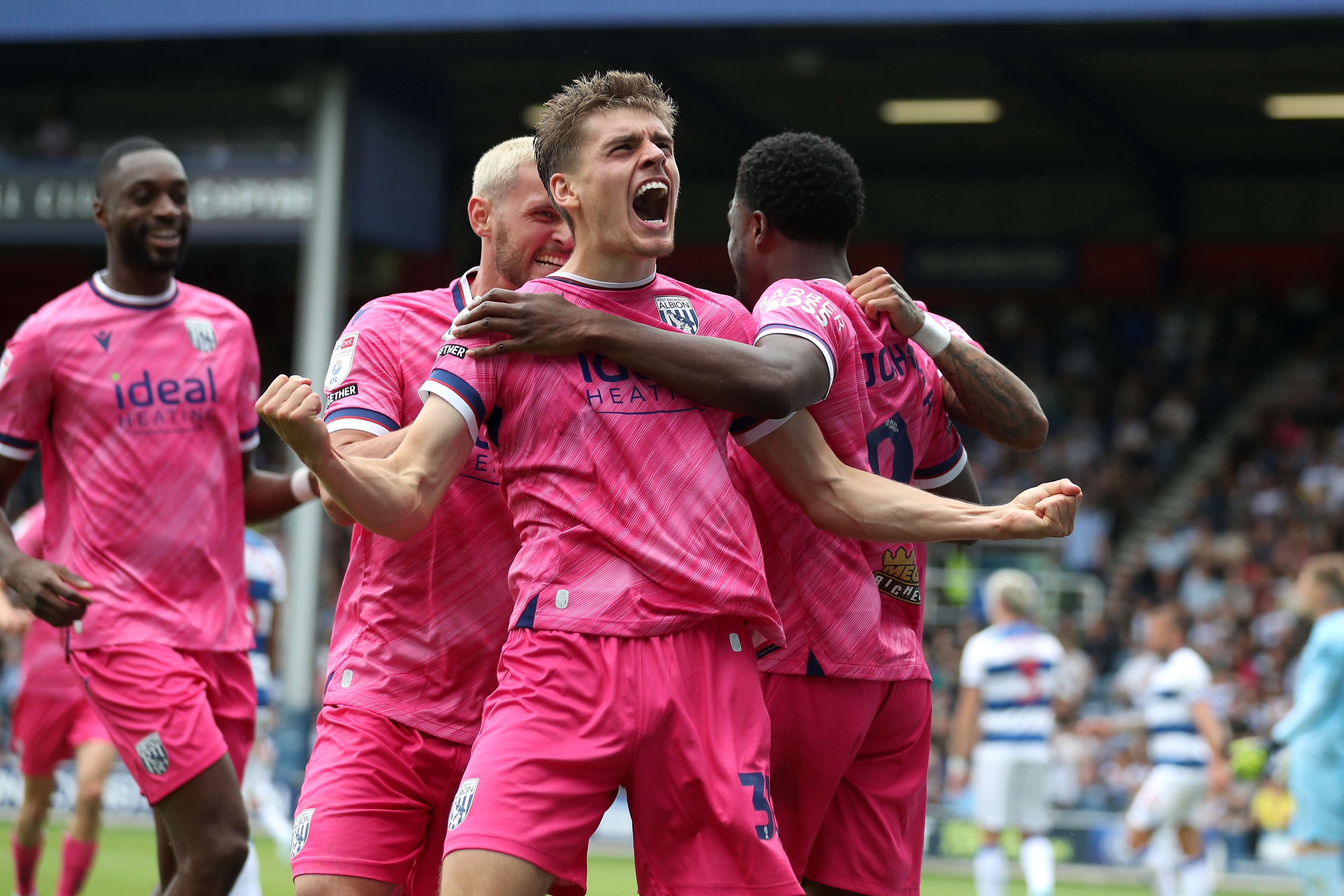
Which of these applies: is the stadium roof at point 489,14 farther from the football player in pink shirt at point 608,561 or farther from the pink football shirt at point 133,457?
the football player in pink shirt at point 608,561

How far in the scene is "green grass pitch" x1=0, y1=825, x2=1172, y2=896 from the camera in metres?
9.73

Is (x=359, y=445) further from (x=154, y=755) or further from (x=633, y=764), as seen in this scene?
(x=154, y=755)

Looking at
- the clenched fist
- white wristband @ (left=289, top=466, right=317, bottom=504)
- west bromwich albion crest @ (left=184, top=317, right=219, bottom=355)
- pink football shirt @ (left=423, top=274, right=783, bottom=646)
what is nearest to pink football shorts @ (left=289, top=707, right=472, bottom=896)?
pink football shirt @ (left=423, top=274, right=783, bottom=646)

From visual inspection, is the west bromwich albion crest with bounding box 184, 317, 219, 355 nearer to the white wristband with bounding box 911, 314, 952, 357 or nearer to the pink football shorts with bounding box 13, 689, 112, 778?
the white wristband with bounding box 911, 314, 952, 357

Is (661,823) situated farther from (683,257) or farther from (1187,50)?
(683,257)

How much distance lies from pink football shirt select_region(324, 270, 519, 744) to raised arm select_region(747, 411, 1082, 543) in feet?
2.39

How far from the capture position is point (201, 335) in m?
5.27

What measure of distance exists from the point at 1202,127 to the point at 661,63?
370 inches

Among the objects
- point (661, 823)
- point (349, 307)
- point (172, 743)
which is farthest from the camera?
point (349, 307)

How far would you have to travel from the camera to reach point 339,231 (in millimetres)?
15484

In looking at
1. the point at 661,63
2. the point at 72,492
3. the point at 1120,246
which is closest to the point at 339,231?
the point at 661,63

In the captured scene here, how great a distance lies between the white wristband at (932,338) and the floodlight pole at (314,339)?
11.1 meters

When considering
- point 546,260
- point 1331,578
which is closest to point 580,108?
point 546,260

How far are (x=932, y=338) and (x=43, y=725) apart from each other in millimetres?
5439
